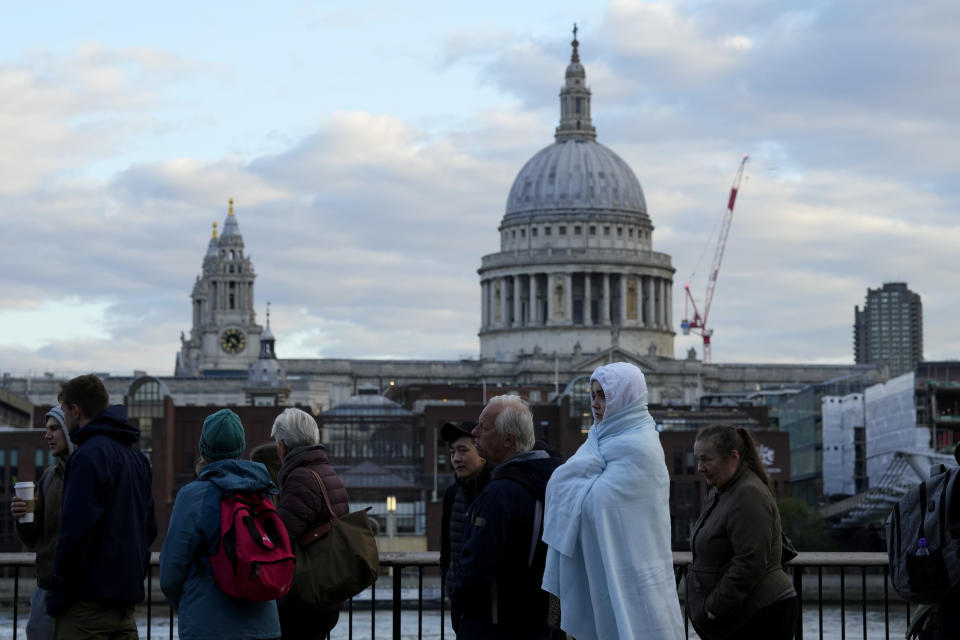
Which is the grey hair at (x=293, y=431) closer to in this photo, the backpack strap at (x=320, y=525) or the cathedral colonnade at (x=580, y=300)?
the backpack strap at (x=320, y=525)

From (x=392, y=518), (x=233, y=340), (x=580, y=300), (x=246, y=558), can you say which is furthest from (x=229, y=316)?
(x=246, y=558)

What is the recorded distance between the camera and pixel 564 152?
188 m

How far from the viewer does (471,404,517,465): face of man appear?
44.2 feet

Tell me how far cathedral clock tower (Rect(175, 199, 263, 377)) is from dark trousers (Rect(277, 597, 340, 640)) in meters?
161

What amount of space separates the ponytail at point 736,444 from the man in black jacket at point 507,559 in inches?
53.7

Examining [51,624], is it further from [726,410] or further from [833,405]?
[833,405]

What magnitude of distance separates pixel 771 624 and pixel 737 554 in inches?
25.3

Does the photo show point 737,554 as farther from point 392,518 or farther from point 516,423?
point 392,518

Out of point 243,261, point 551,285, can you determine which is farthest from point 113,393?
point 551,285

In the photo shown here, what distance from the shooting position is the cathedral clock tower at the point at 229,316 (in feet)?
581

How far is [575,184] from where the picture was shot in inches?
7274

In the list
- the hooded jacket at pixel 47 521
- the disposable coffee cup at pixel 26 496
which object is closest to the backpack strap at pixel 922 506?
the hooded jacket at pixel 47 521

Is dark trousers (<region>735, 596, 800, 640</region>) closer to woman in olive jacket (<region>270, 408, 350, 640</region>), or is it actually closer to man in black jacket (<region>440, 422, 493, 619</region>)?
man in black jacket (<region>440, 422, 493, 619</region>)

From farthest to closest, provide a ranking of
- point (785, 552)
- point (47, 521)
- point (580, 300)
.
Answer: point (580, 300), point (785, 552), point (47, 521)
